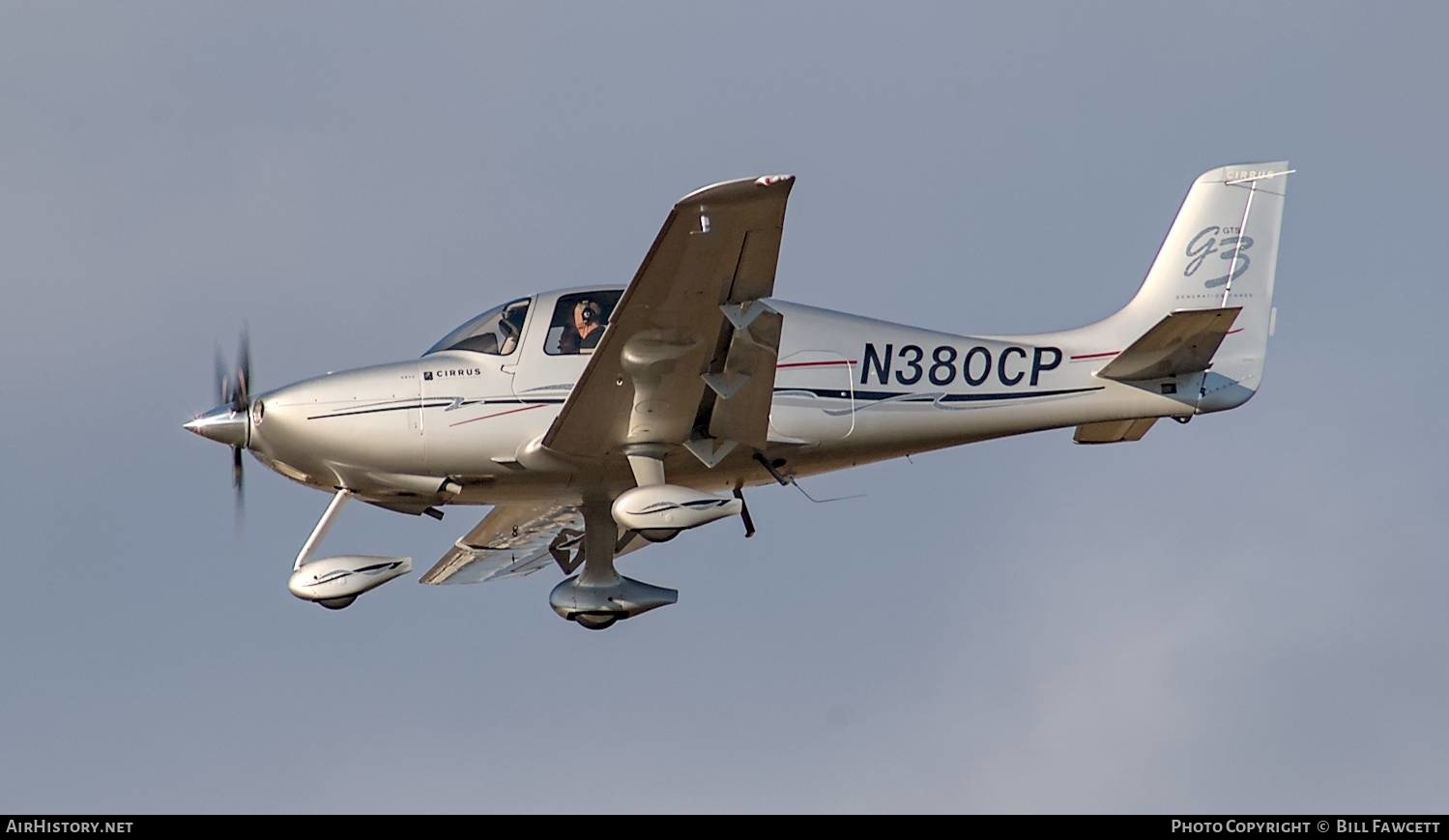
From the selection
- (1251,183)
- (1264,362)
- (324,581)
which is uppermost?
(1251,183)

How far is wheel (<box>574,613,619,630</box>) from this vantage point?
71.6 ft

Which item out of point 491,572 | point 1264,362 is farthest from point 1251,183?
point 491,572

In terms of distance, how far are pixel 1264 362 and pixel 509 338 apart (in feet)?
25.4

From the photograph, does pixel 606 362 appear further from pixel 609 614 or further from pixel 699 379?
pixel 609 614

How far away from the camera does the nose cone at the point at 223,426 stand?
20.2 metres

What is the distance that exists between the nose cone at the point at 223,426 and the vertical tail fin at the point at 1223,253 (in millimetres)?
8763

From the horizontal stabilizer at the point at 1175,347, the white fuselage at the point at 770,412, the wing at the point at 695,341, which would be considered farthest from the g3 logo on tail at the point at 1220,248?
the wing at the point at 695,341

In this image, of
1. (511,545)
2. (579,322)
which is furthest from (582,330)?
(511,545)

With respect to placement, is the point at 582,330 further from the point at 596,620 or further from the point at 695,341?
the point at 596,620

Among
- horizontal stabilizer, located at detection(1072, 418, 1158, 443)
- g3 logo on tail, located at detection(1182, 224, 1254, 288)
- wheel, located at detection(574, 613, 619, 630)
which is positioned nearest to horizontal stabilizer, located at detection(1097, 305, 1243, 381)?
horizontal stabilizer, located at detection(1072, 418, 1158, 443)

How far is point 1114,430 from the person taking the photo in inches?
868

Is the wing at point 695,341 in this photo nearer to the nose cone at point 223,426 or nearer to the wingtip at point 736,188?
the wingtip at point 736,188

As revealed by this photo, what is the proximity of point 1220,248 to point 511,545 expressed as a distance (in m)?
8.26

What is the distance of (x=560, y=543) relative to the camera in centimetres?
2348
